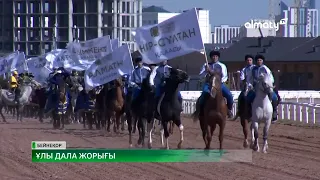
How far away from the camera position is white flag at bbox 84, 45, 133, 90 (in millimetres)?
29000

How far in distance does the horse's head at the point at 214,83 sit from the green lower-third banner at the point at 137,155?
4.26 ft

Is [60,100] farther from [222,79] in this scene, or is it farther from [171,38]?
[222,79]

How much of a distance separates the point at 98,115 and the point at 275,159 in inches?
522

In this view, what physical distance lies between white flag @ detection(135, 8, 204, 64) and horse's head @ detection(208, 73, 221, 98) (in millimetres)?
1815

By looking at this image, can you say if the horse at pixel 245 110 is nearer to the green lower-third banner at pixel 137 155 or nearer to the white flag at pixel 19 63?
the green lower-third banner at pixel 137 155

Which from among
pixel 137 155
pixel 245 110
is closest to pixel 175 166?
pixel 137 155

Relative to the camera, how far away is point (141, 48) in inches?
998

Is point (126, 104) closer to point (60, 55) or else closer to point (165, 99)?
point (165, 99)

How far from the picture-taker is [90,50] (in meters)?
38.2

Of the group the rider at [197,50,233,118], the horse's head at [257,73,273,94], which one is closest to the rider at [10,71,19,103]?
the rider at [197,50,233,118]

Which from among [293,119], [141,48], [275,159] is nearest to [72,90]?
[293,119]

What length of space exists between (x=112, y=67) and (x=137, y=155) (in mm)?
10534

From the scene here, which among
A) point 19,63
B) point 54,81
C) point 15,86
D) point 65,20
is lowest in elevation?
point 15,86

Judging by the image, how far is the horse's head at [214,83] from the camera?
67.7 feet
